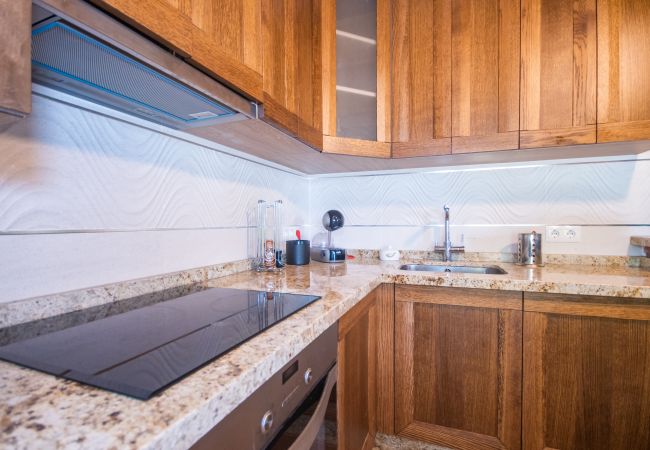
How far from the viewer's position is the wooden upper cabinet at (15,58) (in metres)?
0.37

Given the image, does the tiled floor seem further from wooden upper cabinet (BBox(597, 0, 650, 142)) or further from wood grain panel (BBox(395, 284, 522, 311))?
wooden upper cabinet (BBox(597, 0, 650, 142))

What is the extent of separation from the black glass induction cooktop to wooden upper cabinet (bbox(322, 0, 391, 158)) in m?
0.94

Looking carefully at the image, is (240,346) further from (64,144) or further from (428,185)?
(428,185)

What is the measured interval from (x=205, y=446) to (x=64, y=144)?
782mm

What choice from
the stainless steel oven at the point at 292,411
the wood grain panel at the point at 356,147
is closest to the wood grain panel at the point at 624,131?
the wood grain panel at the point at 356,147

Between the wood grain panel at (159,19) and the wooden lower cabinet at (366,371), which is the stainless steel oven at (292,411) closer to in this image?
the wooden lower cabinet at (366,371)

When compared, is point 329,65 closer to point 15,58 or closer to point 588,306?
point 15,58

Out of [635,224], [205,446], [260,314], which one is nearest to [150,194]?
[260,314]

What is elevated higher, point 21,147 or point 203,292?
point 21,147

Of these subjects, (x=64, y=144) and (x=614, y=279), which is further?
(x=614, y=279)

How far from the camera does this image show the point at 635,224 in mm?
1501

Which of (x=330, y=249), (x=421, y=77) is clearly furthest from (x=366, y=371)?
(x=421, y=77)

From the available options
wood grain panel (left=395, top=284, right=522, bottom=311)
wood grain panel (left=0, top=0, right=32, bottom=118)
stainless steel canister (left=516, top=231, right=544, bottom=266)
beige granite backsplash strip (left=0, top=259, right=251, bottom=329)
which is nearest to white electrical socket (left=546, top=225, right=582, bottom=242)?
stainless steel canister (left=516, top=231, right=544, bottom=266)

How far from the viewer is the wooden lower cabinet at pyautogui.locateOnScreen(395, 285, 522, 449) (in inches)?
47.6
